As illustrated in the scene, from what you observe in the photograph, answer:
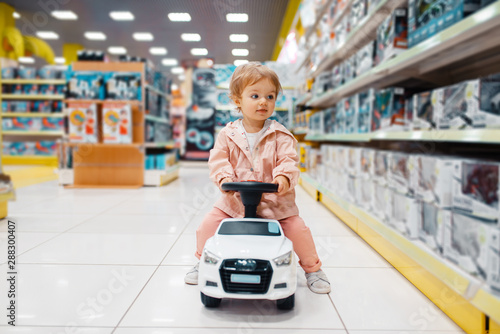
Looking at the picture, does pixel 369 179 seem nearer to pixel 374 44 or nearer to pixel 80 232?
pixel 374 44

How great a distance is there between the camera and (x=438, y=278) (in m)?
1.04

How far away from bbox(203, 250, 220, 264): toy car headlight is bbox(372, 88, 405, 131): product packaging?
43.6 inches

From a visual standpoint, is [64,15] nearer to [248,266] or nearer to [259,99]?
[259,99]

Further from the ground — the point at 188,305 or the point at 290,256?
the point at 290,256

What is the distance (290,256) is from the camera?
976 mm

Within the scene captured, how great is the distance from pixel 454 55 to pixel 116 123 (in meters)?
3.03

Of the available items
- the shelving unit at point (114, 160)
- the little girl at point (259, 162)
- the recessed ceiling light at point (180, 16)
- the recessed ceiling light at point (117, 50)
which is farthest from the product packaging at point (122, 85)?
the recessed ceiling light at point (117, 50)

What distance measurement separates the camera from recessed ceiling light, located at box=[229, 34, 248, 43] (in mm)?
1843

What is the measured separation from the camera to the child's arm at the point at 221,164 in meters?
1.15

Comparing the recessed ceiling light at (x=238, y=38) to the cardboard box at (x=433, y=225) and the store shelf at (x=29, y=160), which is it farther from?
the store shelf at (x=29, y=160)

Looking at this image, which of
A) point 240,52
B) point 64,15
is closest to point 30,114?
point 64,15

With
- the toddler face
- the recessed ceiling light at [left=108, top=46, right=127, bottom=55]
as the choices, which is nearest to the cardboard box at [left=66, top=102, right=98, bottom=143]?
the toddler face

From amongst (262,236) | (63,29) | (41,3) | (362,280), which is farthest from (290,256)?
(63,29)

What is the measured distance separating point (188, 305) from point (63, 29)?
1001 centimetres
